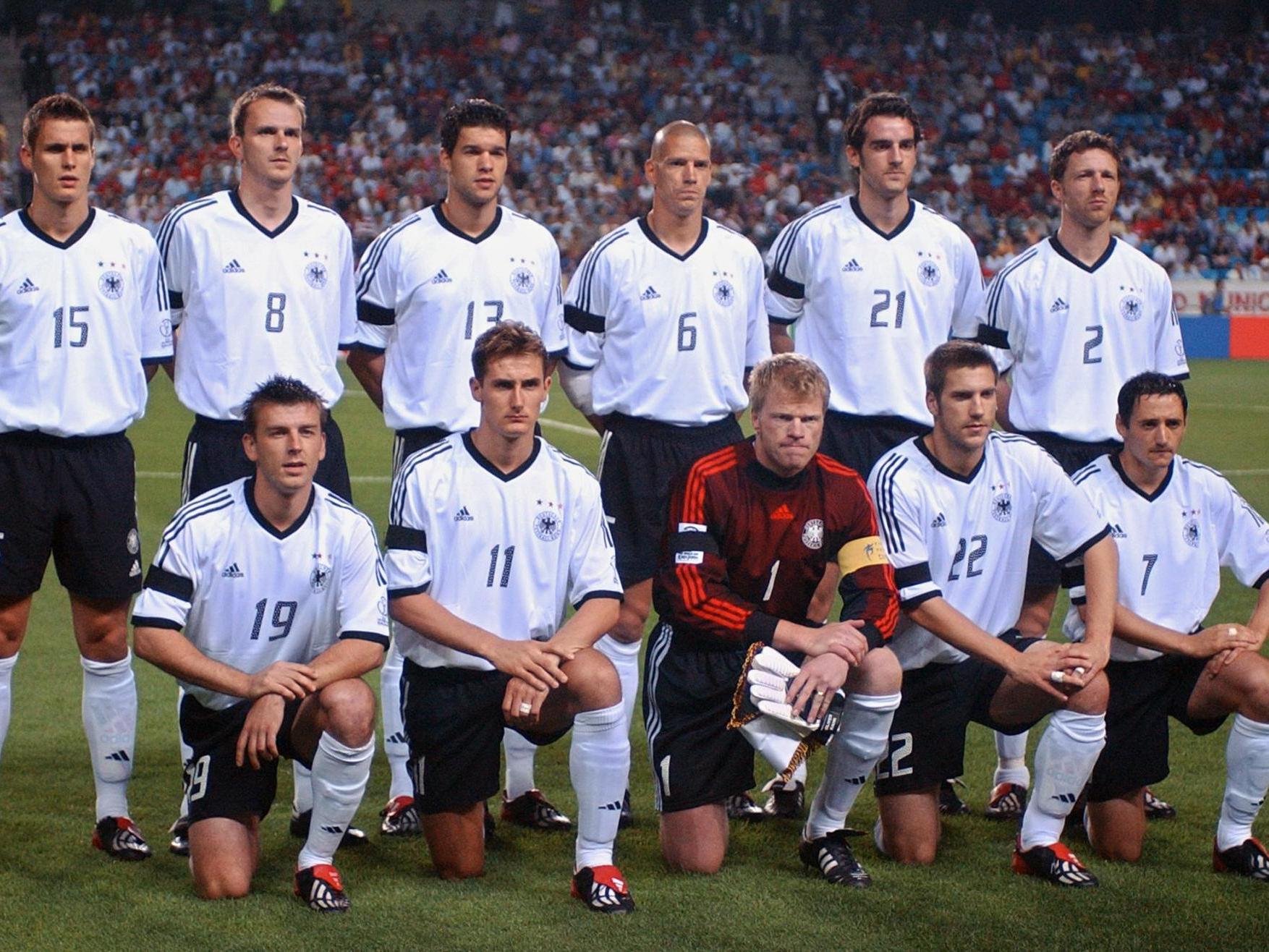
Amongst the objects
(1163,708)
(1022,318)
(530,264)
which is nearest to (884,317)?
(1022,318)

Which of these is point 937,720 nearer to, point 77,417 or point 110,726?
point 110,726

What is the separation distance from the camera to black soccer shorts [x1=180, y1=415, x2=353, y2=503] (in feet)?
16.8

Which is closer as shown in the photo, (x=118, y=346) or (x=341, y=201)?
(x=118, y=346)

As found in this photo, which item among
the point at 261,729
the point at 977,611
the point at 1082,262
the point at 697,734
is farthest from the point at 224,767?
the point at 1082,262

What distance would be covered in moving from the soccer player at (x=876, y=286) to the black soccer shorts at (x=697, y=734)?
110cm

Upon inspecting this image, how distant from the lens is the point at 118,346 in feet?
16.2

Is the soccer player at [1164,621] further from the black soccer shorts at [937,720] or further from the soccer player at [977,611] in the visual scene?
the black soccer shorts at [937,720]

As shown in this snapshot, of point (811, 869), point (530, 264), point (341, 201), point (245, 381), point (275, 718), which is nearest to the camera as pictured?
point (275, 718)

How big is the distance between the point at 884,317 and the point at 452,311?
1.50 m

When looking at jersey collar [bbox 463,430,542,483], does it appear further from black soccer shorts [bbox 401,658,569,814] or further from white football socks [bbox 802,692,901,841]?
white football socks [bbox 802,692,901,841]

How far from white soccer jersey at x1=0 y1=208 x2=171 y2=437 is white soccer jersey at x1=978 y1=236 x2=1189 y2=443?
2977 mm

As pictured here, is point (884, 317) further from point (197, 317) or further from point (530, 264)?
point (197, 317)

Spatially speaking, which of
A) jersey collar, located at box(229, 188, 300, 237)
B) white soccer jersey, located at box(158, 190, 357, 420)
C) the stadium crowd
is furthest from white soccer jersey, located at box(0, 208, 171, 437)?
the stadium crowd

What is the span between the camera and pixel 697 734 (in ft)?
16.0
